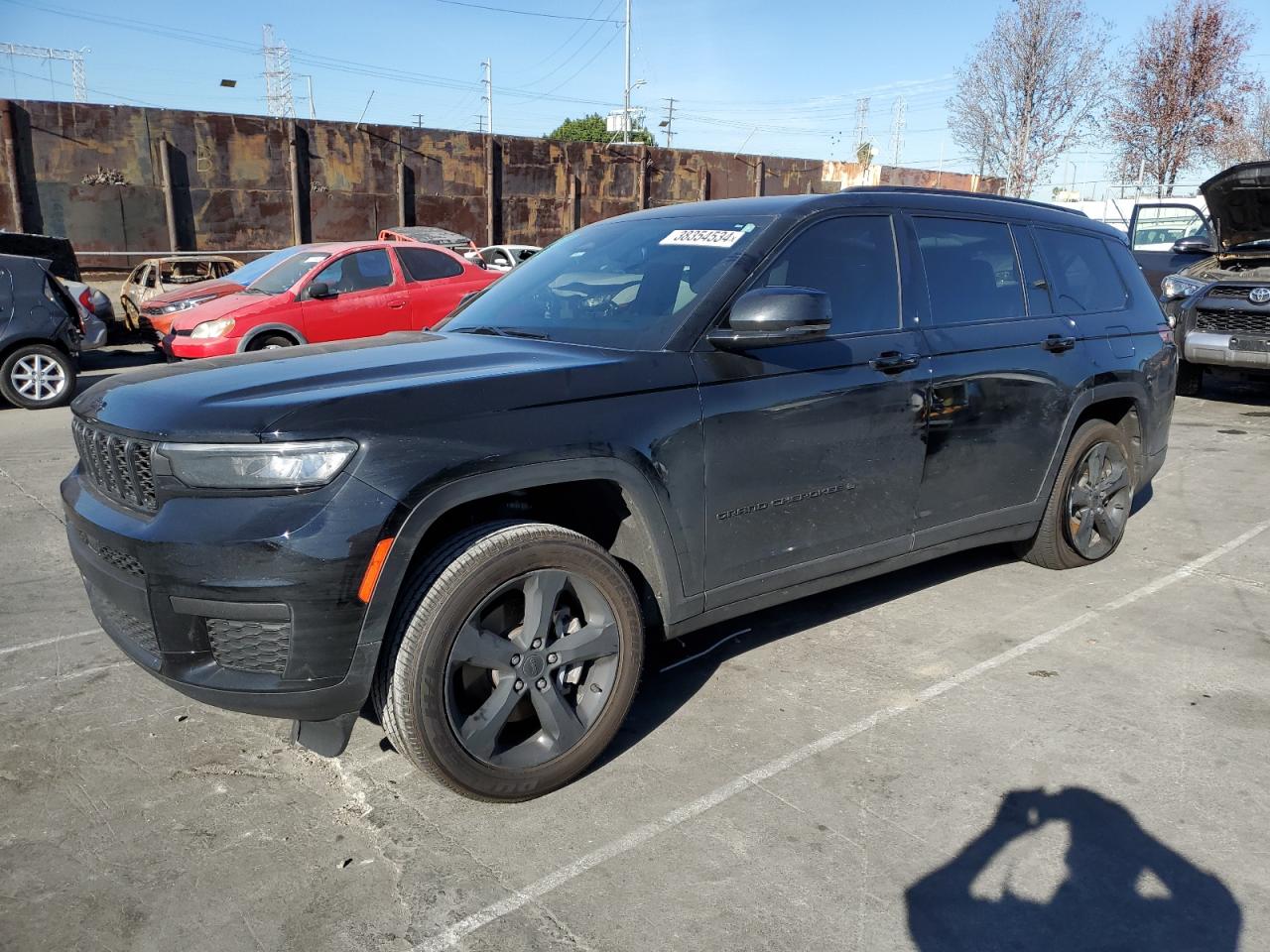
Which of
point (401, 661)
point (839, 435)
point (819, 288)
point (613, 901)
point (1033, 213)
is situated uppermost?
point (1033, 213)

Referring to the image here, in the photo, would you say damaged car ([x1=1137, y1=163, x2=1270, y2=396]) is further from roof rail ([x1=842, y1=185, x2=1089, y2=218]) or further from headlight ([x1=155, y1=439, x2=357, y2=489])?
headlight ([x1=155, y1=439, x2=357, y2=489])

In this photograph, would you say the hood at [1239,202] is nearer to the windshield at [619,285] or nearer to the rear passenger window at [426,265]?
the windshield at [619,285]

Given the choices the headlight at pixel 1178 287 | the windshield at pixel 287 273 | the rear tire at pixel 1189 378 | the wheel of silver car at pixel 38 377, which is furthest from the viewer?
the windshield at pixel 287 273

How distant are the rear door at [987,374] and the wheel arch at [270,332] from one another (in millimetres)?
8778

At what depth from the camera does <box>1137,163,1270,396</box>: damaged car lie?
980 cm

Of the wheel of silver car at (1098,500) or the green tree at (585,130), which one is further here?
the green tree at (585,130)

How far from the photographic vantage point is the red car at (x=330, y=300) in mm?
11133

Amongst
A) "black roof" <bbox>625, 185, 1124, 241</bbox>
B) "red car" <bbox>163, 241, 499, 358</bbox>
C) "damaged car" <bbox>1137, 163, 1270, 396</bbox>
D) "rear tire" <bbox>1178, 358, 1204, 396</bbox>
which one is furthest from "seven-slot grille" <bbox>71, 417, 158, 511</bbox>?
"rear tire" <bbox>1178, 358, 1204, 396</bbox>

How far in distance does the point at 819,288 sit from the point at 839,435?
0.58 meters

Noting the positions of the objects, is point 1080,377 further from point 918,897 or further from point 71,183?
point 71,183

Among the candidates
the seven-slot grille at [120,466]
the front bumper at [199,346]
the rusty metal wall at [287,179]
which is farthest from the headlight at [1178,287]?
the rusty metal wall at [287,179]

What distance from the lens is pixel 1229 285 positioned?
401 inches

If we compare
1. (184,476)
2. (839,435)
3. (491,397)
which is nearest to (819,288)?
(839,435)

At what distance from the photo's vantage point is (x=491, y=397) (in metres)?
2.80
